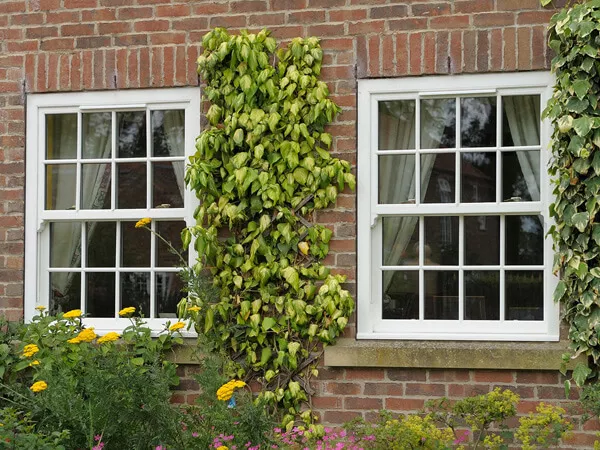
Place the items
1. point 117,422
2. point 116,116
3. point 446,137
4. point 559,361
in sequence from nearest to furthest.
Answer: point 117,422, point 559,361, point 446,137, point 116,116

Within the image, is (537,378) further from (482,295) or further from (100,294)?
(100,294)

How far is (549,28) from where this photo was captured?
19.9ft

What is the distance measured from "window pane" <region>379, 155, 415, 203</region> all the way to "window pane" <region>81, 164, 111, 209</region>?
1.95 m

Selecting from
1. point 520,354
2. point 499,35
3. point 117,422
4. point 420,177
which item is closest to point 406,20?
point 499,35

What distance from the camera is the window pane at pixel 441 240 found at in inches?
251

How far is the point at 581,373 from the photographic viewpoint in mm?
5875

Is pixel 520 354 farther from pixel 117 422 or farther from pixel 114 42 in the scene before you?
pixel 114 42

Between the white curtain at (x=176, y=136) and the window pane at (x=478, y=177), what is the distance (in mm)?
1922

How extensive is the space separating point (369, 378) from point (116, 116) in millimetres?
2524

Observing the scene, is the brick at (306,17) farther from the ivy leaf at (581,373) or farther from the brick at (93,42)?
the ivy leaf at (581,373)

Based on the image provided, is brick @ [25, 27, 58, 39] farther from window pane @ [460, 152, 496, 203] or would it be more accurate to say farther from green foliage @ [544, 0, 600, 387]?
green foliage @ [544, 0, 600, 387]

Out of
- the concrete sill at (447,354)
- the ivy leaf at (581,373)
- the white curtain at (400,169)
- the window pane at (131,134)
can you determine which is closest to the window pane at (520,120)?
the white curtain at (400,169)

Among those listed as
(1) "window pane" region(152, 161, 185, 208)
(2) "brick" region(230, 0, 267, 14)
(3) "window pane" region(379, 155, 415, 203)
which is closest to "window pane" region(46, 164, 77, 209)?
(1) "window pane" region(152, 161, 185, 208)

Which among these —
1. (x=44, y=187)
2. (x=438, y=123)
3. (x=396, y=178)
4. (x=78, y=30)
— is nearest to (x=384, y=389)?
(x=396, y=178)
